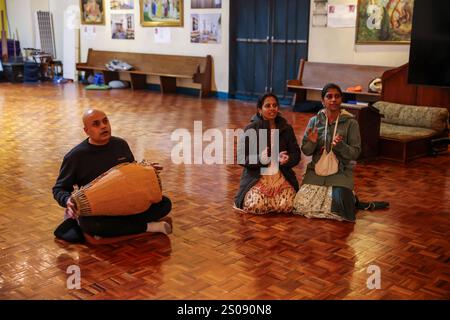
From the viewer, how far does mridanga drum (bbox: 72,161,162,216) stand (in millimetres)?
3570

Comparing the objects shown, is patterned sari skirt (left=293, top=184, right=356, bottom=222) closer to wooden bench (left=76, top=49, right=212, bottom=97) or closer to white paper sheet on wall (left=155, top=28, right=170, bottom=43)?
wooden bench (left=76, top=49, right=212, bottom=97)

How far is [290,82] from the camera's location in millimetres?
10406

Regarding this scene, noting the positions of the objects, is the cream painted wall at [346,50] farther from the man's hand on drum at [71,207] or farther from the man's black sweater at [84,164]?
the man's hand on drum at [71,207]

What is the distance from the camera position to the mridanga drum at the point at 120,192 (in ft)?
11.7

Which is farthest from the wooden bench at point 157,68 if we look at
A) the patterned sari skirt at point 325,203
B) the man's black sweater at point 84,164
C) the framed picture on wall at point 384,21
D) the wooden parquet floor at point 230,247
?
the man's black sweater at point 84,164

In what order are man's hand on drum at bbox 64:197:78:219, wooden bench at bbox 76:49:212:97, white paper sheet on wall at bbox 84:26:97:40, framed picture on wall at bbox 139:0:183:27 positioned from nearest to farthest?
1. man's hand on drum at bbox 64:197:78:219
2. wooden bench at bbox 76:49:212:97
3. framed picture on wall at bbox 139:0:183:27
4. white paper sheet on wall at bbox 84:26:97:40

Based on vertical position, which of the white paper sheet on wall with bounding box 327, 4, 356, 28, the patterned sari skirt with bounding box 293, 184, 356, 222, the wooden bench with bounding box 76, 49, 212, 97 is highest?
the white paper sheet on wall with bounding box 327, 4, 356, 28

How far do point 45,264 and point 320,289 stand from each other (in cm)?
172

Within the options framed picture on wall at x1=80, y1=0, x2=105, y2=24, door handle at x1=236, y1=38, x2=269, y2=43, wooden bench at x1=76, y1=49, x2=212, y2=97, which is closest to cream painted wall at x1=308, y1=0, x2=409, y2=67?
door handle at x1=236, y1=38, x2=269, y2=43

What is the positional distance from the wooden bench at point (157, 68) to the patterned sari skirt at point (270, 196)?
26.7 feet

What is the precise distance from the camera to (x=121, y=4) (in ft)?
46.4

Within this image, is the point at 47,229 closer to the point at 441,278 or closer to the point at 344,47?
the point at 441,278

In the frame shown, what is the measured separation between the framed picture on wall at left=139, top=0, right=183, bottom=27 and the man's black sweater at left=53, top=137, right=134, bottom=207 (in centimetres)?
949
